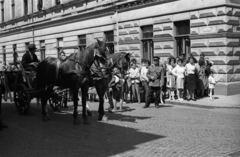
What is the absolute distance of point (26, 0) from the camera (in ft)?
113

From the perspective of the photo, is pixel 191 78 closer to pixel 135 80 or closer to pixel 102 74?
pixel 135 80

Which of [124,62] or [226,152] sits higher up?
[124,62]

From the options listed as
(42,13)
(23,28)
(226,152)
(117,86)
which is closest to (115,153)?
(226,152)

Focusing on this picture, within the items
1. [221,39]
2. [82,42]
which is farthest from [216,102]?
[82,42]

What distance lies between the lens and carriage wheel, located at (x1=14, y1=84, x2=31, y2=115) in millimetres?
11409

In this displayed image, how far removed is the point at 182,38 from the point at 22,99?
30.8 feet

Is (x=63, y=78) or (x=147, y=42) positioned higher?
(x=147, y=42)

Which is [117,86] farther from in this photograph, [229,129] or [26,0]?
[26,0]

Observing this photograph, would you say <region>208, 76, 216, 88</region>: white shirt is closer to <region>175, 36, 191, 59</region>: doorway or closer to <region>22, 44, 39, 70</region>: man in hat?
<region>175, 36, 191, 59</region>: doorway

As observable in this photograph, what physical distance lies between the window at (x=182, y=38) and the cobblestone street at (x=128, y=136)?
6.57 metres

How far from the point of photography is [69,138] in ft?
25.9

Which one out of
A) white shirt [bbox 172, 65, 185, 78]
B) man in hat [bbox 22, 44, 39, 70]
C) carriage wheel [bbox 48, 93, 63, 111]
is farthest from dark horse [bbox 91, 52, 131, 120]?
white shirt [bbox 172, 65, 185, 78]

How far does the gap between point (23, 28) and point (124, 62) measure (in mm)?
26023

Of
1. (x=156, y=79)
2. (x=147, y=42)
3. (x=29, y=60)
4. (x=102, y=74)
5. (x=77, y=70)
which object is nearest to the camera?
(x=77, y=70)
